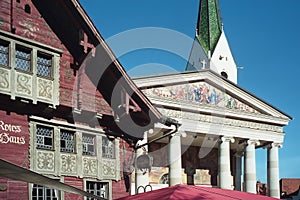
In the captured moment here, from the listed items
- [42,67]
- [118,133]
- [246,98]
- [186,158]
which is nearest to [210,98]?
[246,98]

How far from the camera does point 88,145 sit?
54.1ft

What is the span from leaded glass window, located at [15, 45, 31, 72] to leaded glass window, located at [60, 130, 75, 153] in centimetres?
223

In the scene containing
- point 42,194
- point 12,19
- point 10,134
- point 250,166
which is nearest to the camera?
point 10,134

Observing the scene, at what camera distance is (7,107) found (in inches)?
553

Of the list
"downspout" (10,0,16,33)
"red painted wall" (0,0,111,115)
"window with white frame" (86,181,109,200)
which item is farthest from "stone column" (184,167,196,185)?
"downspout" (10,0,16,33)

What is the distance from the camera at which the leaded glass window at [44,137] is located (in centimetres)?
1490

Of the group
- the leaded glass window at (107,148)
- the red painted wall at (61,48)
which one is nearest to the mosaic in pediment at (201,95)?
the leaded glass window at (107,148)

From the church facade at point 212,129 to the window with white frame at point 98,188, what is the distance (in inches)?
806

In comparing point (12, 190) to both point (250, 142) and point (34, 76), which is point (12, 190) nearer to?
point (34, 76)

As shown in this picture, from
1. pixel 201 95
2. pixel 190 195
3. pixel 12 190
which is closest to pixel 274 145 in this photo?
pixel 201 95

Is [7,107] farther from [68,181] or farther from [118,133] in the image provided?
[118,133]

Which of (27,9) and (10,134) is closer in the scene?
(10,134)

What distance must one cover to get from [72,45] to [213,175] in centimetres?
3338

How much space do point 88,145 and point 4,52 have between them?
163 inches
